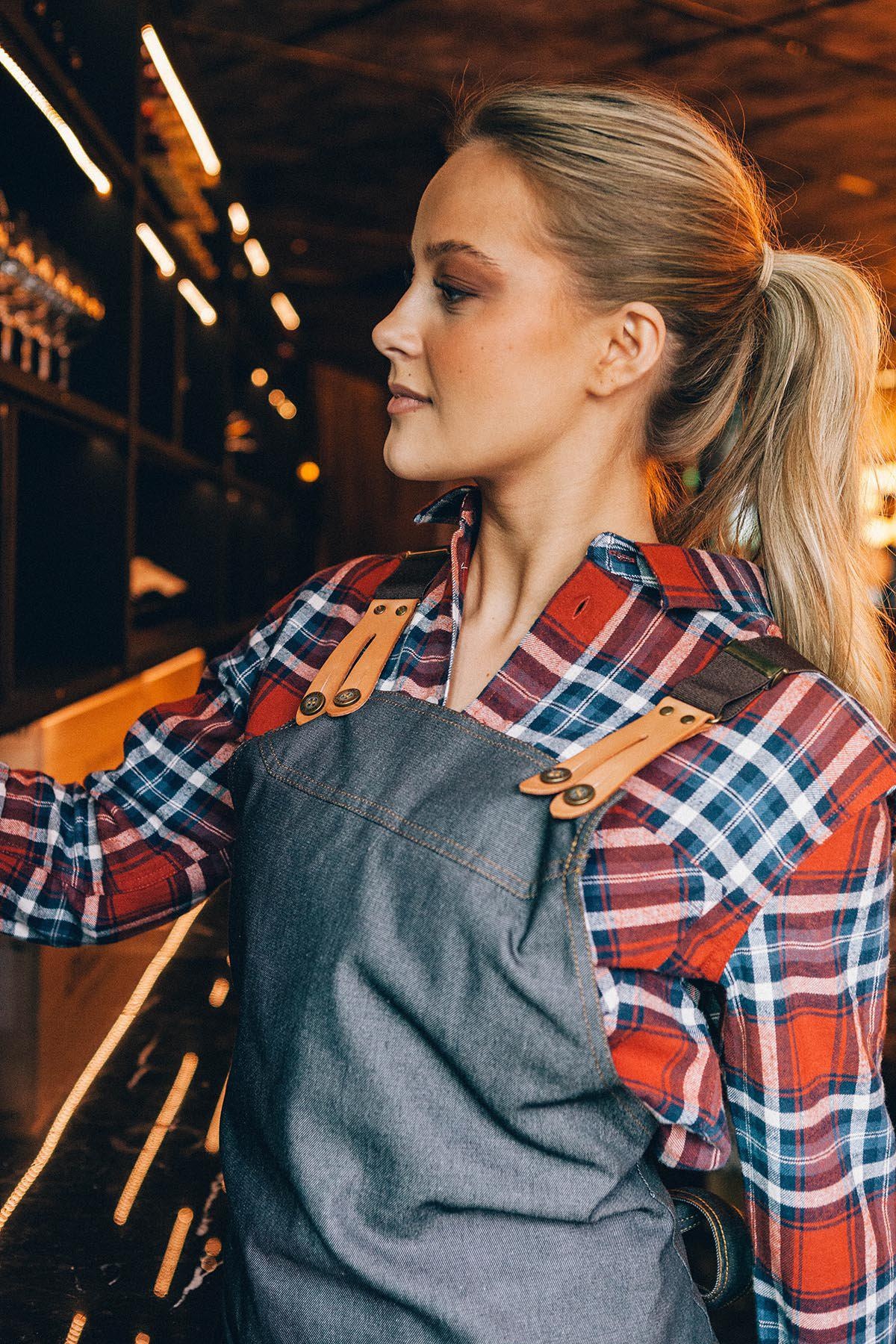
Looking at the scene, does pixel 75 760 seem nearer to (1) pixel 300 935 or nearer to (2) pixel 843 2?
(1) pixel 300 935

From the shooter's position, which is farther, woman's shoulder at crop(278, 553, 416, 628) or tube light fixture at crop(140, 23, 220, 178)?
tube light fixture at crop(140, 23, 220, 178)

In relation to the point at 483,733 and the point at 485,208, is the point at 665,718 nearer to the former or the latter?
the point at 483,733

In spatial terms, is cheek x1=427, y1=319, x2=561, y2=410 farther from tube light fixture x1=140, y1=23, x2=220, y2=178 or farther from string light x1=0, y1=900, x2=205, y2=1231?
tube light fixture x1=140, y1=23, x2=220, y2=178

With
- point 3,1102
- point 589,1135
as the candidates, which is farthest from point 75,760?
point 589,1135

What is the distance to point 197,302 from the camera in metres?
2.69

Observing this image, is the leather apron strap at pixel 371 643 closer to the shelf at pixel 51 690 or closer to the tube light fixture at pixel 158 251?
the shelf at pixel 51 690

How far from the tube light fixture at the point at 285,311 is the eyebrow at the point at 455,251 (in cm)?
328

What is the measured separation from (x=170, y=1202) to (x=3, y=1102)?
210mm

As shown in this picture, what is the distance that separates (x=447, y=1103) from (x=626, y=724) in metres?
0.27

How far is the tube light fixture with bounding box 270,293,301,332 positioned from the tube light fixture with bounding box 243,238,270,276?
215mm

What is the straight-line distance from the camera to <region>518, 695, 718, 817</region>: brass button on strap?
66cm

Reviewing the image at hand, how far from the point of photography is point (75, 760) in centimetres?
152

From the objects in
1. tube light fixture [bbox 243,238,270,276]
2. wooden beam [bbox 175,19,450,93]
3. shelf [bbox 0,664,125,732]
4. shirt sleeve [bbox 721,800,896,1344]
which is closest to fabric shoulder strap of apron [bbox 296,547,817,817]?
shirt sleeve [bbox 721,800,896,1344]

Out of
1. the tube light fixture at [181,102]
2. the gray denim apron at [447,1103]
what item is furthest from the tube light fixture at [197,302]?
the gray denim apron at [447,1103]
